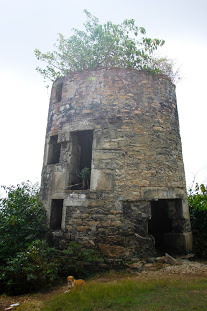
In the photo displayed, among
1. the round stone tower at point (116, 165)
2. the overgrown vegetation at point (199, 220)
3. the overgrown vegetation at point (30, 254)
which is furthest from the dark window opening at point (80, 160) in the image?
the overgrown vegetation at point (199, 220)

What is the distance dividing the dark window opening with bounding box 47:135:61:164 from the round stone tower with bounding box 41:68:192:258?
1 cm

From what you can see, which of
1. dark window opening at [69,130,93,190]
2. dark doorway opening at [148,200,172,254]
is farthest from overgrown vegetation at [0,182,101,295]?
dark doorway opening at [148,200,172,254]

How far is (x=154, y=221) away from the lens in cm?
709

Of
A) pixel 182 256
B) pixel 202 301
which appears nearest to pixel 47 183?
pixel 182 256

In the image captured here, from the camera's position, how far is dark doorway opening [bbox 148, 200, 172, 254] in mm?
6542

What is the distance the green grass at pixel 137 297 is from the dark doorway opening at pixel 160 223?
Answer: 270 cm

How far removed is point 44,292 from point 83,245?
4.17 ft

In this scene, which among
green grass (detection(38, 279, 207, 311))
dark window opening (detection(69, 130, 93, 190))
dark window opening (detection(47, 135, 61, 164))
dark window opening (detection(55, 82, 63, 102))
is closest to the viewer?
green grass (detection(38, 279, 207, 311))

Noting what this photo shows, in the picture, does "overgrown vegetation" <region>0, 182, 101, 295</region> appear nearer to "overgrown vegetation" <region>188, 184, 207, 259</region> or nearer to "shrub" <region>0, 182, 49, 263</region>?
"shrub" <region>0, 182, 49, 263</region>

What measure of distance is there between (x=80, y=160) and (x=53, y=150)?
0.92 meters

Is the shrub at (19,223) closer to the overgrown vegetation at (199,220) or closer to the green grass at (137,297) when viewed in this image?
the green grass at (137,297)

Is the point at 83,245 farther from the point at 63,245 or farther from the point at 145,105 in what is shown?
the point at 145,105

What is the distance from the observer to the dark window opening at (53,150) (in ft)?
22.2

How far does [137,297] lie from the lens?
133 inches
